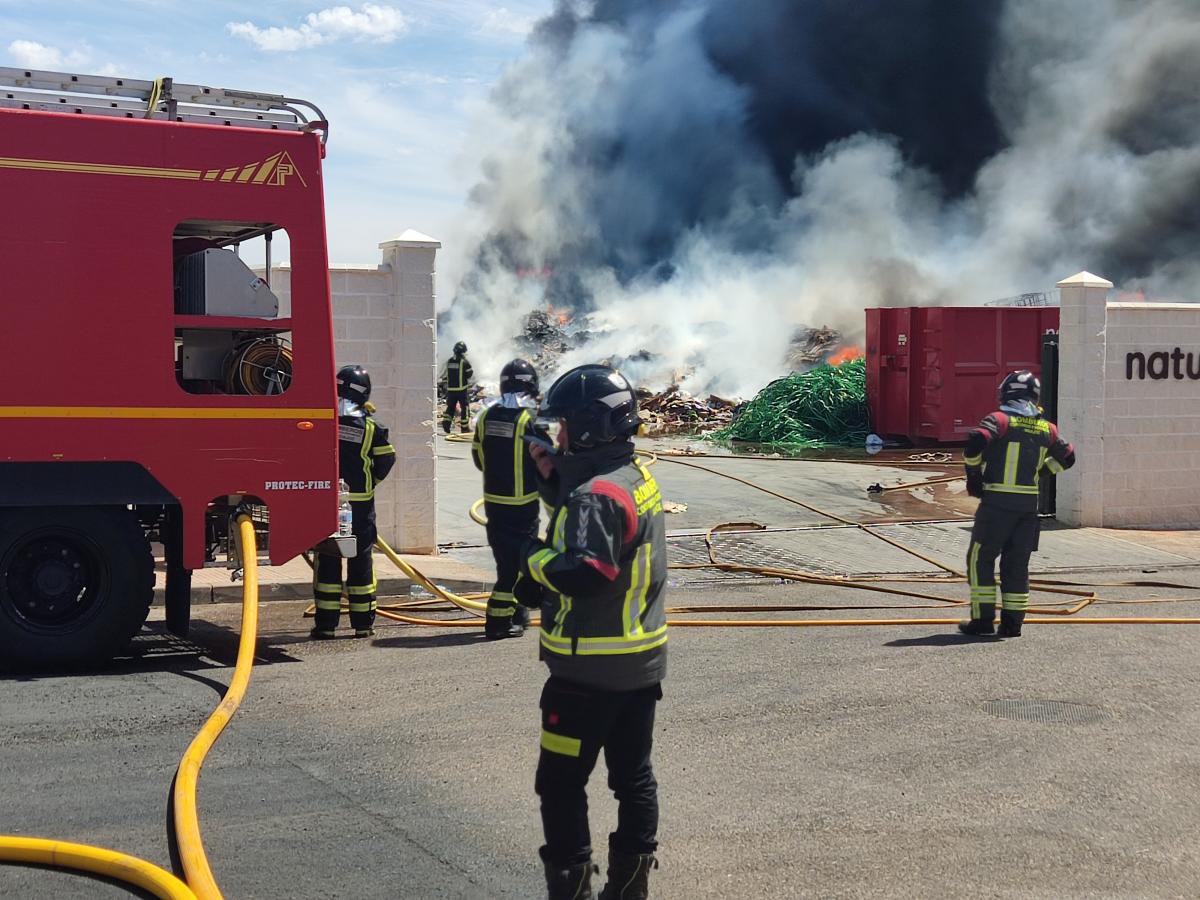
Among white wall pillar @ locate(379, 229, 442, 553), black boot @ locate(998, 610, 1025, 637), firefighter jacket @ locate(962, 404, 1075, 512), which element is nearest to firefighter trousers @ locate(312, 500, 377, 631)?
white wall pillar @ locate(379, 229, 442, 553)

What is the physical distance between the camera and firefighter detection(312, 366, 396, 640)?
8469 mm

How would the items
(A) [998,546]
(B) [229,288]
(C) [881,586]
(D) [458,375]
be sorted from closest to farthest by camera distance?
(B) [229,288] → (A) [998,546] → (C) [881,586] → (D) [458,375]

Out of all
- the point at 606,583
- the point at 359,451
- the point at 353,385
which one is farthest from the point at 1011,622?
the point at 606,583

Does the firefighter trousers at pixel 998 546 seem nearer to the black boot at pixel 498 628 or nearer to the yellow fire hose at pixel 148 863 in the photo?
the black boot at pixel 498 628

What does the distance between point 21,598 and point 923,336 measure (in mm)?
16212

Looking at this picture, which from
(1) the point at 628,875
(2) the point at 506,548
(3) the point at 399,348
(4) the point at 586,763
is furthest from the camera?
(3) the point at 399,348

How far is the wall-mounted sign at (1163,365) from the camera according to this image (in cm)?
1427

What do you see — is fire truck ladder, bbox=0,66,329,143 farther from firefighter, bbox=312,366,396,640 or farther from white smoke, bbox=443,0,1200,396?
white smoke, bbox=443,0,1200,396

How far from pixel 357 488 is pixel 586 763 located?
187 inches

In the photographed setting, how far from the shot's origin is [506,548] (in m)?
8.59

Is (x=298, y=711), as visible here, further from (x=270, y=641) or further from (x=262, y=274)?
(x=262, y=274)

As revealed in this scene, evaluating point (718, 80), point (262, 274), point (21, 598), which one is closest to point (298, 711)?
point (21, 598)

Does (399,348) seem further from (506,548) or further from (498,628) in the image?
(498,628)

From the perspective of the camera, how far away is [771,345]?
3178 centimetres
